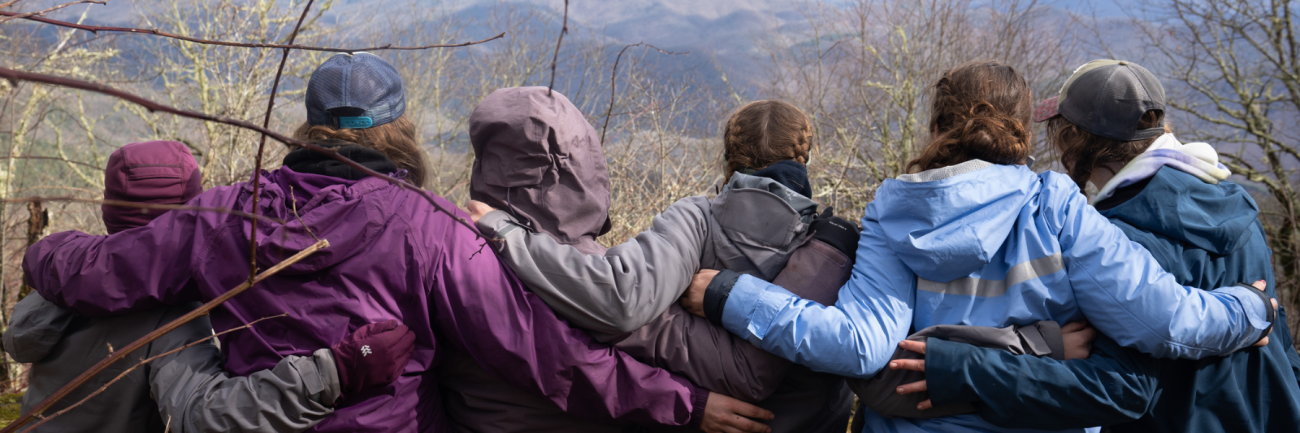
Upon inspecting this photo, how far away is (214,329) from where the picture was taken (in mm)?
1780

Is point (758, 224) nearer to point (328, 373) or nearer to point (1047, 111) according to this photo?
point (1047, 111)

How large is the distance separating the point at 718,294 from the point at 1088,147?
1.13 metres

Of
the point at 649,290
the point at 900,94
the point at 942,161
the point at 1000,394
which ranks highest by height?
the point at 942,161

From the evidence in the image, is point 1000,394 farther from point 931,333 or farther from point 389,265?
point 389,265

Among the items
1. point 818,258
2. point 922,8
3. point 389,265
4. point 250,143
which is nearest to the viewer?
point 389,265

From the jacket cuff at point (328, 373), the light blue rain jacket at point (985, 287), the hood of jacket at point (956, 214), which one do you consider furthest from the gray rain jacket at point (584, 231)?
the jacket cuff at point (328, 373)

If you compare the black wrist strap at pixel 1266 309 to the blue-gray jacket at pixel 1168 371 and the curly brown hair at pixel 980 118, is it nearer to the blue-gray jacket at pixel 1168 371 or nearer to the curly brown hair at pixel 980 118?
the blue-gray jacket at pixel 1168 371

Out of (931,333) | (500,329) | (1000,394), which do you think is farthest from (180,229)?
(1000,394)

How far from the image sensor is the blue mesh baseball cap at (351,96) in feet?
6.61

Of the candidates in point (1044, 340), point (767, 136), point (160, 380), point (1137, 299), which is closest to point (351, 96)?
point (160, 380)

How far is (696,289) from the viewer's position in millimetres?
1986

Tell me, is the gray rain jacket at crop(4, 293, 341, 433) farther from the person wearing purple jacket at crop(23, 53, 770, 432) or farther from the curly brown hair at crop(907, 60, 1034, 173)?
the curly brown hair at crop(907, 60, 1034, 173)

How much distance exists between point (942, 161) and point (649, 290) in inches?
31.6

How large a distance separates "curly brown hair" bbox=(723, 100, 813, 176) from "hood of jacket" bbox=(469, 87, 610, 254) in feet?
1.37
